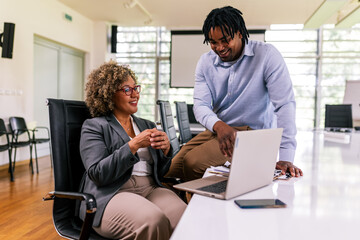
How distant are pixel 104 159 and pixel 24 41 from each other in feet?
17.0

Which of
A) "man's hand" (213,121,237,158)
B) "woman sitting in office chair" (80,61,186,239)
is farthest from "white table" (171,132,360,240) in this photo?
"woman sitting in office chair" (80,61,186,239)

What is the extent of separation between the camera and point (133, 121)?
175 cm

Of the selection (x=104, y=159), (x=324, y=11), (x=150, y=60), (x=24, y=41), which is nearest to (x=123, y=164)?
(x=104, y=159)

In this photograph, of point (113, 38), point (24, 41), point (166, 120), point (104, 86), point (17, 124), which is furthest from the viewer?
point (113, 38)

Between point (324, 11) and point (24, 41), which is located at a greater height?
point (324, 11)

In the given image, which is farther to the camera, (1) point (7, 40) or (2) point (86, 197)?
(1) point (7, 40)

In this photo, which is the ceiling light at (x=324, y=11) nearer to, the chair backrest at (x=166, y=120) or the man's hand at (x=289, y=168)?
the chair backrest at (x=166, y=120)

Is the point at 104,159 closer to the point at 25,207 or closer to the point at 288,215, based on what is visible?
the point at 288,215

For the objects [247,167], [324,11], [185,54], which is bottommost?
[247,167]

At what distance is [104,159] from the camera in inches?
53.6

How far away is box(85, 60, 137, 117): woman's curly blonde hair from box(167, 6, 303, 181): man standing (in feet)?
1.36

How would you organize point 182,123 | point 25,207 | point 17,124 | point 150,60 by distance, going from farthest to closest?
point 150,60, point 17,124, point 182,123, point 25,207

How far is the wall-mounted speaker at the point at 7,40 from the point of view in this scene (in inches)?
196

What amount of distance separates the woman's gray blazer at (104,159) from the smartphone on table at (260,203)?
0.61m
